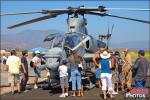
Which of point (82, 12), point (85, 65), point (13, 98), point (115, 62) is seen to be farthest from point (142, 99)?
point (82, 12)

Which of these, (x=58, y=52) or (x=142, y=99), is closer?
(x=142, y=99)

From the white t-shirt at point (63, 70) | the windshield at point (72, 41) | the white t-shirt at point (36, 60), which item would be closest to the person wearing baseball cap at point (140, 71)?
the white t-shirt at point (63, 70)

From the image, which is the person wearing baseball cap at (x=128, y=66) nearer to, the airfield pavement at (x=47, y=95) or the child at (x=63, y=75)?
the airfield pavement at (x=47, y=95)

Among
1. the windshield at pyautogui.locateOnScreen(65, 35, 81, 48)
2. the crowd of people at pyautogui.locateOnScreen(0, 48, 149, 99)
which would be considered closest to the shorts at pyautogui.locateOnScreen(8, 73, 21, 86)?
the crowd of people at pyautogui.locateOnScreen(0, 48, 149, 99)

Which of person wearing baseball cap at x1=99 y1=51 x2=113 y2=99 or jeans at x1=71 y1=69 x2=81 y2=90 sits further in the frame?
jeans at x1=71 y1=69 x2=81 y2=90

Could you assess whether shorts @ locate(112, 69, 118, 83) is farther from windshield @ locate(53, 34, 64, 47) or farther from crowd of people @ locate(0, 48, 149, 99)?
windshield @ locate(53, 34, 64, 47)

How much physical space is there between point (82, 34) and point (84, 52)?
944 mm

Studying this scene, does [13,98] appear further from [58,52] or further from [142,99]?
[142,99]

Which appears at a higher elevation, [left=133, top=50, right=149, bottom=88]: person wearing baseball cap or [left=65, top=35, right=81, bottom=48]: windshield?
[left=65, top=35, right=81, bottom=48]: windshield

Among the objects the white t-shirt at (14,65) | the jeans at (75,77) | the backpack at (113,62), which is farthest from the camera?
the white t-shirt at (14,65)

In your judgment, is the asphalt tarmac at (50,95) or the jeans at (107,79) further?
the asphalt tarmac at (50,95)

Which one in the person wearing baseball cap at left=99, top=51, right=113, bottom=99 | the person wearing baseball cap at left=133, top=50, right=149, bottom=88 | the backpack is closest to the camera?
the person wearing baseball cap at left=133, top=50, right=149, bottom=88

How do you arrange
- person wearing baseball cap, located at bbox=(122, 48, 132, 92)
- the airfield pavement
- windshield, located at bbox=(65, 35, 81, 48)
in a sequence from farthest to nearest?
windshield, located at bbox=(65, 35, 81, 48) < person wearing baseball cap, located at bbox=(122, 48, 132, 92) < the airfield pavement

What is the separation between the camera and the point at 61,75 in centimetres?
1469
